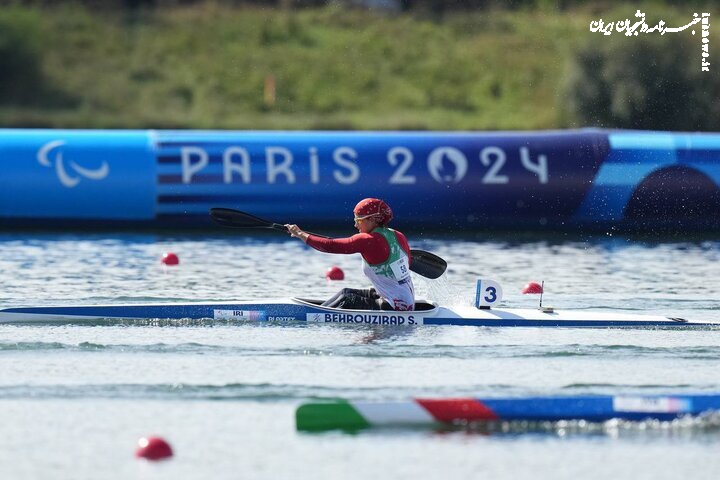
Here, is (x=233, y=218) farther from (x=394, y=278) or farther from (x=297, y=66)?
(x=297, y=66)

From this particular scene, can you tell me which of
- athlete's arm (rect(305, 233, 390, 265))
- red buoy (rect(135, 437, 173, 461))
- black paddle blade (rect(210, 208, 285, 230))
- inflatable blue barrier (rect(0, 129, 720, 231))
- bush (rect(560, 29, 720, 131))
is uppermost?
bush (rect(560, 29, 720, 131))

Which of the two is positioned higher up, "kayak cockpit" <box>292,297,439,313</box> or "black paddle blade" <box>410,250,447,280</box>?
"black paddle blade" <box>410,250,447,280</box>

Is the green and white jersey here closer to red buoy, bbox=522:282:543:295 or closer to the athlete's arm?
the athlete's arm

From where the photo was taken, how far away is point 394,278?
13.7 metres

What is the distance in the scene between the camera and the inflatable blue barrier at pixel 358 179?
20812 millimetres

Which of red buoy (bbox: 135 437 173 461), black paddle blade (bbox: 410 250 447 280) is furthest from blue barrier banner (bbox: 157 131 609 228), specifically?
red buoy (bbox: 135 437 173 461)

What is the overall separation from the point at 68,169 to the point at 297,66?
20.2 meters

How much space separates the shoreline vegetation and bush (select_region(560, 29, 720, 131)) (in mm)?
161

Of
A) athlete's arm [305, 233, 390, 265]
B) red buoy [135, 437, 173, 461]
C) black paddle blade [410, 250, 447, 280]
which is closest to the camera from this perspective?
red buoy [135, 437, 173, 461]

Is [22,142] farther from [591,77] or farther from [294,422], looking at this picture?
[591,77]

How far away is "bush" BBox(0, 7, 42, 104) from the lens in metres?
38.7

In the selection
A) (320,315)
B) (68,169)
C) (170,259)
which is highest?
(68,169)

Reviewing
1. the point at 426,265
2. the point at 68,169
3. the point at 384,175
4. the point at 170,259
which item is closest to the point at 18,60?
the point at 68,169

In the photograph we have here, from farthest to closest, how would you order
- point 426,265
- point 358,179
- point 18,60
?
point 18,60
point 358,179
point 426,265
